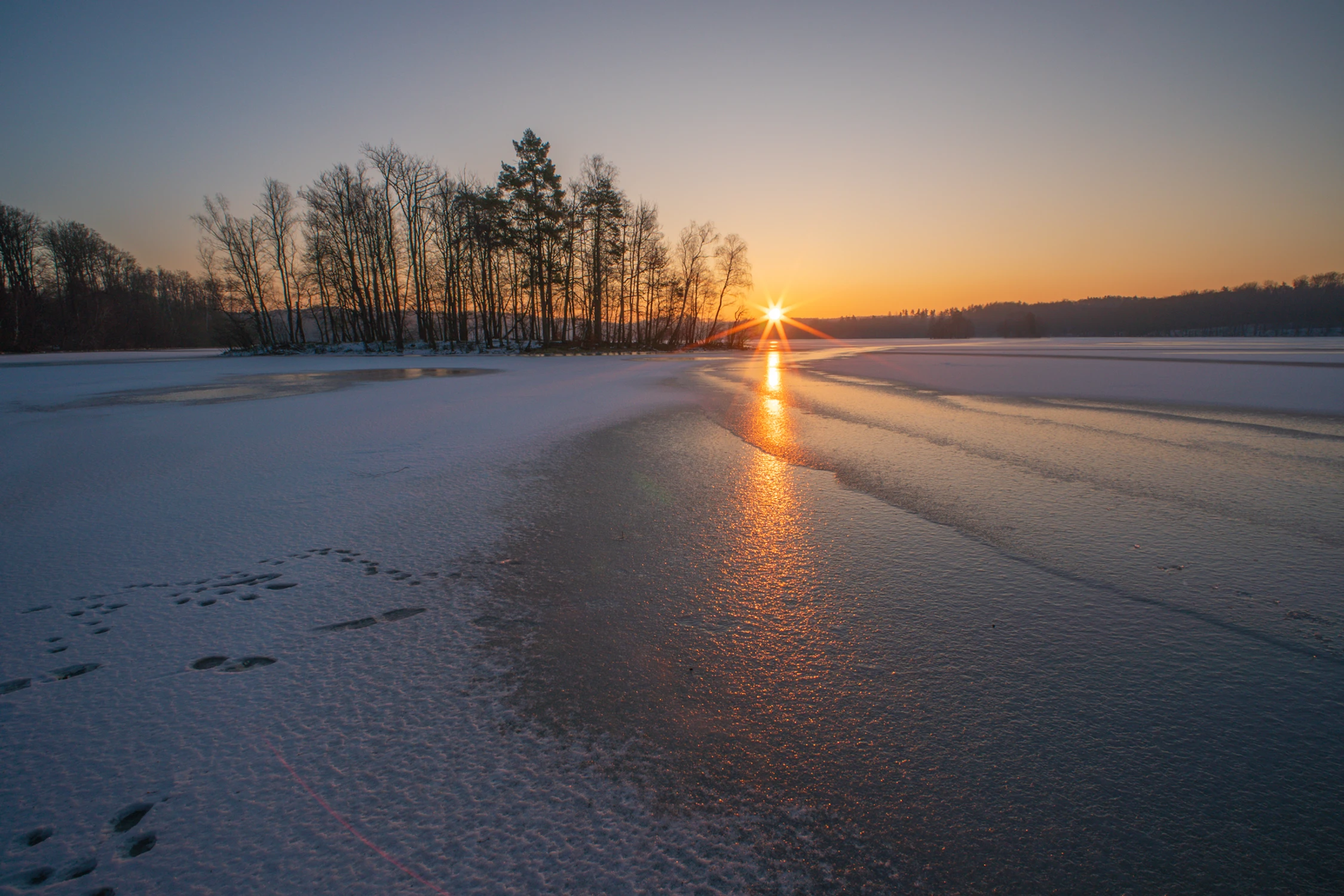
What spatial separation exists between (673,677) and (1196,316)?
133021mm

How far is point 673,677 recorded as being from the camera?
6.44 ft

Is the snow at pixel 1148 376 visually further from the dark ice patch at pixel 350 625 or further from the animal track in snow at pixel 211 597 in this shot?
the dark ice patch at pixel 350 625

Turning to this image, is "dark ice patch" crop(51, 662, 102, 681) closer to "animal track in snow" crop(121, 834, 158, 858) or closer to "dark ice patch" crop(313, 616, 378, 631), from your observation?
"dark ice patch" crop(313, 616, 378, 631)

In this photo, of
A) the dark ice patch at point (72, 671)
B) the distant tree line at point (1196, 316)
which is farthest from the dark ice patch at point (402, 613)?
the distant tree line at point (1196, 316)

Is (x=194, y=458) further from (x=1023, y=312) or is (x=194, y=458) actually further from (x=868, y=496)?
(x=1023, y=312)

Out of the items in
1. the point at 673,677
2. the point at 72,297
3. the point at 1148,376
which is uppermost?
the point at 72,297

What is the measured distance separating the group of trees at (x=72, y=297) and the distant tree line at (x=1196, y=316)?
102m

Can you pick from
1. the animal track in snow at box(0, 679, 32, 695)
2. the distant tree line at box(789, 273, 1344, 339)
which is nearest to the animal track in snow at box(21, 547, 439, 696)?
the animal track in snow at box(0, 679, 32, 695)

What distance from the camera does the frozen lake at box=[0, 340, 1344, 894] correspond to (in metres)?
1.27

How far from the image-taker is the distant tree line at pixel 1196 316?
81.4 meters

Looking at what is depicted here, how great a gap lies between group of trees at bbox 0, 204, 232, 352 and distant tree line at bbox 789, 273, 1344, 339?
101592mm

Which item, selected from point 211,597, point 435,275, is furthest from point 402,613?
point 435,275

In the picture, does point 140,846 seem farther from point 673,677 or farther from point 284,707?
point 673,677

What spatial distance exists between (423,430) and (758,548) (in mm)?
5313
